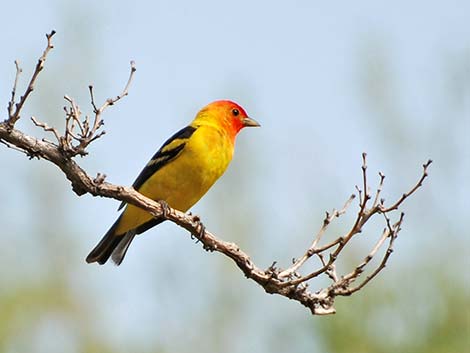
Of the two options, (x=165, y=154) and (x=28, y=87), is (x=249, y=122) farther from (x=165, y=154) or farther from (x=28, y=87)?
(x=28, y=87)

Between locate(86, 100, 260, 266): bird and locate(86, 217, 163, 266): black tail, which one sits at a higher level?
locate(86, 100, 260, 266): bird

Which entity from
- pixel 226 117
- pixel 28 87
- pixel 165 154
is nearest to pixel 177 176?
pixel 165 154

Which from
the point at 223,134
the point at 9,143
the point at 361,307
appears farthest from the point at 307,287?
the point at 361,307

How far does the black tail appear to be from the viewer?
7.22 m

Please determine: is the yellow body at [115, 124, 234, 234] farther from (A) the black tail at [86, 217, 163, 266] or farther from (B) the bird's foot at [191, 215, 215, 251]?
(B) the bird's foot at [191, 215, 215, 251]

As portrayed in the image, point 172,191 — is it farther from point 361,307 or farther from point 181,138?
point 361,307

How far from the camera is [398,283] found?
10727mm

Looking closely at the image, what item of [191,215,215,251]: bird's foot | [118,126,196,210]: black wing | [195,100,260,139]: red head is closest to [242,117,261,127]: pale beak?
[195,100,260,139]: red head

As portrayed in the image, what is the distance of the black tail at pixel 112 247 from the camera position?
23.7 feet

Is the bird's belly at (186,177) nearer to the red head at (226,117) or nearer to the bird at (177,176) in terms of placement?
the bird at (177,176)

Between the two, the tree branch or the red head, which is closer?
the tree branch

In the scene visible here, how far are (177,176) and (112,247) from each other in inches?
36.7

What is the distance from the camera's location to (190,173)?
667cm

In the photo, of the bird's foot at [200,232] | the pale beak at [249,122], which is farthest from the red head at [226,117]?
the bird's foot at [200,232]
